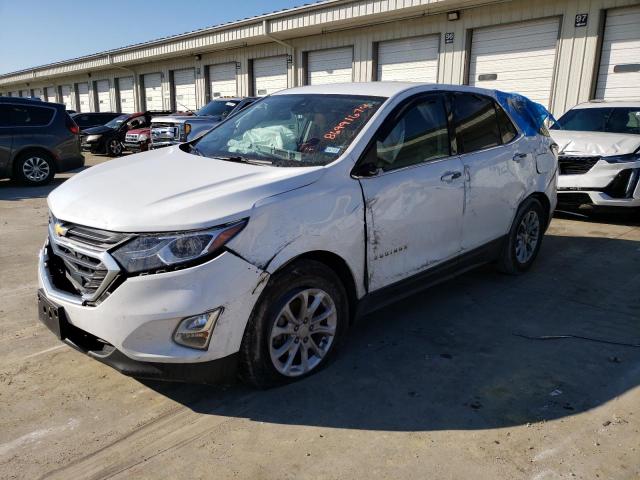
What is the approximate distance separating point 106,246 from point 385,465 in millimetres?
1727

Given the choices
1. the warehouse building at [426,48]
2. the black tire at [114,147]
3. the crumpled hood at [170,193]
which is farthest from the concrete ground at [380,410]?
the black tire at [114,147]

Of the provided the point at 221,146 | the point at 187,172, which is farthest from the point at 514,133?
the point at 187,172

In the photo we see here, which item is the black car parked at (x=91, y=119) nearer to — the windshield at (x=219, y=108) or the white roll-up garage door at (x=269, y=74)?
the white roll-up garage door at (x=269, y=74)

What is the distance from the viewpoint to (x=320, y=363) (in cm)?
328


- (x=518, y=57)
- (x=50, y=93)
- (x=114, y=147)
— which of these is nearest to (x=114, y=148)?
(x=114, y=147)

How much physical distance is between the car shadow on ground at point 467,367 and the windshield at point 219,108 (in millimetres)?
9863

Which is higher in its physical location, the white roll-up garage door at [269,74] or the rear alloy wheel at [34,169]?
the white roll-up garage door at [269,74]

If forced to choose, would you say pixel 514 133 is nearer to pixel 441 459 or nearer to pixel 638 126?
pixel 441 459

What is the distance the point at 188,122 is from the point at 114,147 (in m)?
7.04

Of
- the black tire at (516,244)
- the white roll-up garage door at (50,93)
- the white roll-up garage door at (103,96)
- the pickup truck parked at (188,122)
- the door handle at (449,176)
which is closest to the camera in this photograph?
the door handle at (449,176)

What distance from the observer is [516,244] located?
5.04 m

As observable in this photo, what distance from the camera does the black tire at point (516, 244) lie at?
489cm

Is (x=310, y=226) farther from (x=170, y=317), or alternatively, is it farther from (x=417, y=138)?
(x=417, y=138)

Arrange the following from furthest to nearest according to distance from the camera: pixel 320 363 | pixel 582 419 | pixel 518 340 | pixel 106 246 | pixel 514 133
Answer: pixel 514 133
pixel 518 340
pixel 320 363
pixel 582 419
pixel 106 246
